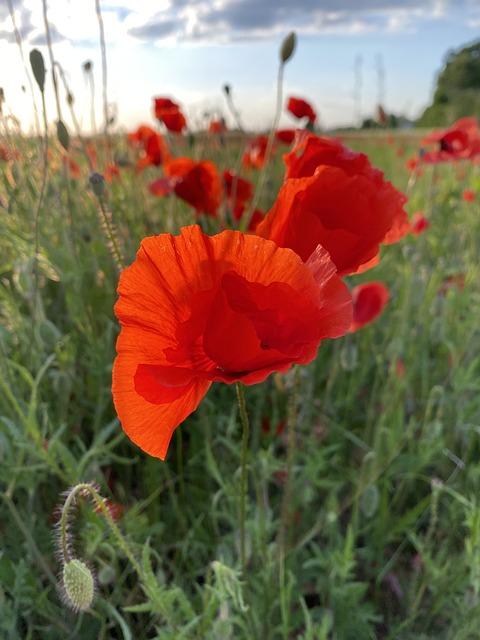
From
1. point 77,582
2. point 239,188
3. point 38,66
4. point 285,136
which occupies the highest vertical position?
point 38,66

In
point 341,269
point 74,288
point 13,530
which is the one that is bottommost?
point 13,530

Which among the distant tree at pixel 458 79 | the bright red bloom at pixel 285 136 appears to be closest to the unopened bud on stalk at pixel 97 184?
the bright red bloom at pixel 285 136

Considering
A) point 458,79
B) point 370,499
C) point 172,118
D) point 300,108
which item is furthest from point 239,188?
point 458,79

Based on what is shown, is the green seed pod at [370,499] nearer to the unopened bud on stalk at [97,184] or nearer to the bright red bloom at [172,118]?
the unopened bud on stalk at [97,184]

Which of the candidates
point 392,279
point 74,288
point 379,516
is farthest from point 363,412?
point 74,288

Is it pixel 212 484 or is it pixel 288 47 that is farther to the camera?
pixel 212 484

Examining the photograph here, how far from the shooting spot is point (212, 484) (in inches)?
58.1

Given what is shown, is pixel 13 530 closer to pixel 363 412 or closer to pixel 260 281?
pixel 260 281

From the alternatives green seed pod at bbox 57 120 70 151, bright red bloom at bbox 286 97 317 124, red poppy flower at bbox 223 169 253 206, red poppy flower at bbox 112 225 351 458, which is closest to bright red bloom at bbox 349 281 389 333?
red poppy flower at bbox 223 169 253 206

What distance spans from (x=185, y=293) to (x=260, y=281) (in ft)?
0.25

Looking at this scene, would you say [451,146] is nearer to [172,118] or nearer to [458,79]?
[172,118]

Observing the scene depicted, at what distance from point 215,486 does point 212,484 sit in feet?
0.05

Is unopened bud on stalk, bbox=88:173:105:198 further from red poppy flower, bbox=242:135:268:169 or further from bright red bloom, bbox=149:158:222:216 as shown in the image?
red poppy flower, bbox=242:135:268:169

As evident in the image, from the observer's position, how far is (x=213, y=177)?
1.43 m
